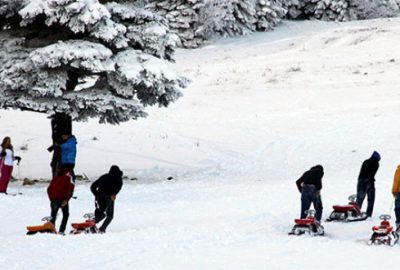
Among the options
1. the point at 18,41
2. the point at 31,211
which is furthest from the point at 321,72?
the point at 31,211

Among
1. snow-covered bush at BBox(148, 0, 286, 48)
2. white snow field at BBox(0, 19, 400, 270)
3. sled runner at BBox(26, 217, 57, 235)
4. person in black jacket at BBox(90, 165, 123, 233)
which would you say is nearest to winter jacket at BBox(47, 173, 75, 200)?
person in black jacket at BBox(90, 165, 123, 233)

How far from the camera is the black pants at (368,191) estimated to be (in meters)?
16.7

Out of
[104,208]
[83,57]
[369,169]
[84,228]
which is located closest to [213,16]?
[83,57]

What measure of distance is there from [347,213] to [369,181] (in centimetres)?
102

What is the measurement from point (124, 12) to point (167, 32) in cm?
146

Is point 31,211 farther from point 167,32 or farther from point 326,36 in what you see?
point 326,36

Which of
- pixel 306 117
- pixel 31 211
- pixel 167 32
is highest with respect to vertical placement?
pixel 167 32

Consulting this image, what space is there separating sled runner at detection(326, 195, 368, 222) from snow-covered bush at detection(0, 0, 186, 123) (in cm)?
628

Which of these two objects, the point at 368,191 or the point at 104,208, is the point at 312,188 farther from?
the point at 104,208

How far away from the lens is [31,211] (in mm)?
16781

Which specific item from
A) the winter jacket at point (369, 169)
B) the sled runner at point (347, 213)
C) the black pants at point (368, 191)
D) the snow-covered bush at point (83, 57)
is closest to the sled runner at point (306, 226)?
the sled runner at point (347, 213)

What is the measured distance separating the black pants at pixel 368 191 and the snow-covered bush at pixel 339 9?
1442 inches

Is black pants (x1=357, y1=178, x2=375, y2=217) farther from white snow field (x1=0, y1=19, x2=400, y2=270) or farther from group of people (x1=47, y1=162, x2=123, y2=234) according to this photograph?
group of people (x1=47, y1=162, x2=123, y2=234)

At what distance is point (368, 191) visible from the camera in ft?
55.3
